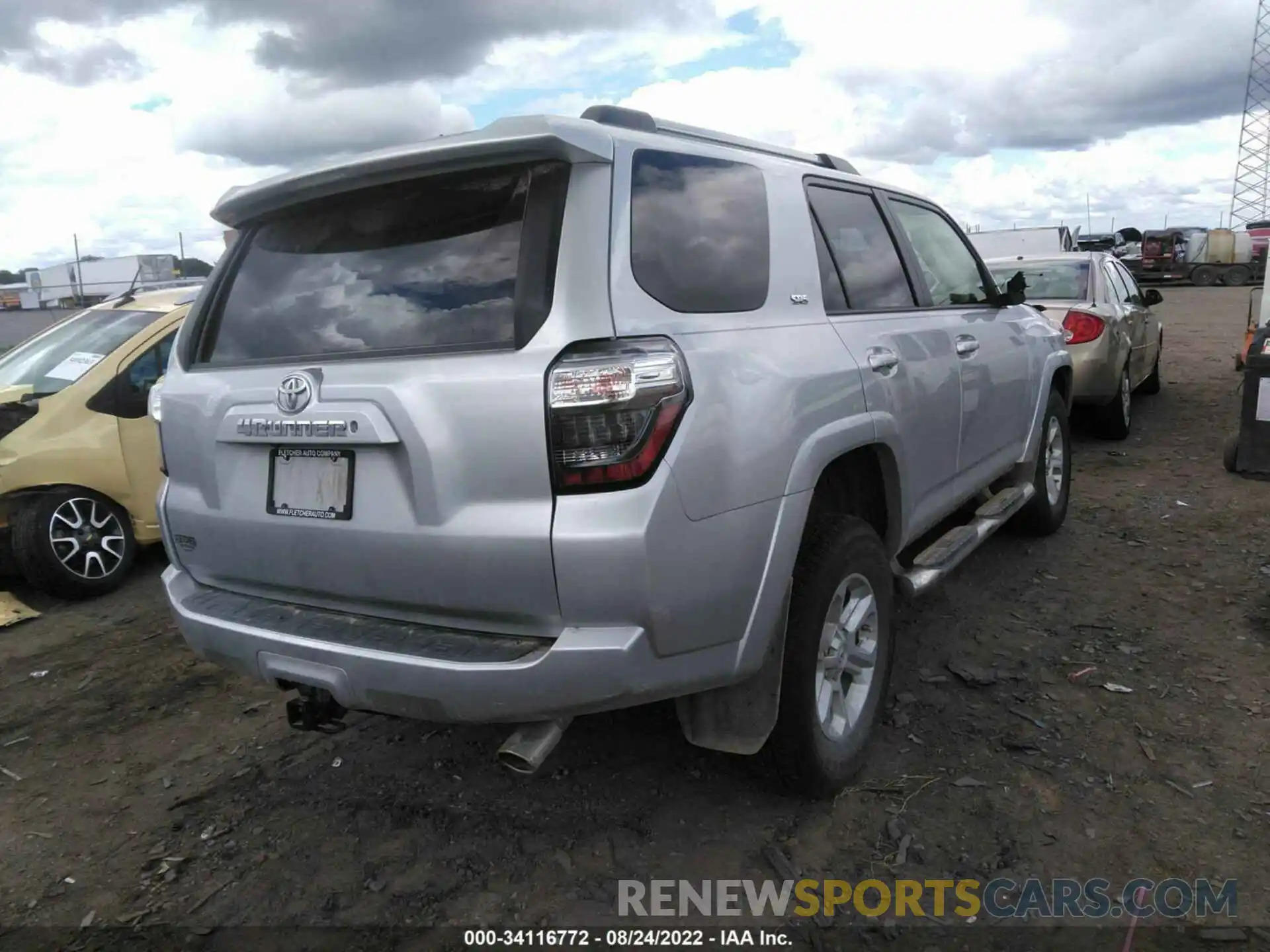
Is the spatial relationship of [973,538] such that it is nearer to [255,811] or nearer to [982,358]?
[982,358]

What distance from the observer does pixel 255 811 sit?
304cm

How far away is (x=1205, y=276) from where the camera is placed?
32281 millimetres

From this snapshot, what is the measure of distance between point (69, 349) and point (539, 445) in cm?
509

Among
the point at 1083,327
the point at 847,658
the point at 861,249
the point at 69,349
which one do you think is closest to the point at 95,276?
the point at 69,349

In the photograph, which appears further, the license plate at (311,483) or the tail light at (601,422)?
the license plate at (311,483)

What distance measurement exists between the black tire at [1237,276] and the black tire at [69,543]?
117 ft

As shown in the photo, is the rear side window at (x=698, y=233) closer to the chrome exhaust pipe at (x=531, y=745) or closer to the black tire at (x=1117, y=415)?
the chrome exhaust pipe at (x=531, y=745)

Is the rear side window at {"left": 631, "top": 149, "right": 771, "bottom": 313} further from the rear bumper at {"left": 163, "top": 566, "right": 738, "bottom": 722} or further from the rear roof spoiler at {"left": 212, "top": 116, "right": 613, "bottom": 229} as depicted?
the rear bumper at {"left": 163, "top": 566, "right": 738, "bottom": 722}

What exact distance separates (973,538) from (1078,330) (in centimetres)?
442

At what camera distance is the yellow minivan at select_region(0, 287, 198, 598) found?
5.18 meters

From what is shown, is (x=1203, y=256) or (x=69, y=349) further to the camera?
(x=1203, y=256)

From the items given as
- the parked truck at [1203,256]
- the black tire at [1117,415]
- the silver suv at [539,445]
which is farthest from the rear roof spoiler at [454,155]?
the parked truck at [1203,256]

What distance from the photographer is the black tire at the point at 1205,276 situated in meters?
32.1

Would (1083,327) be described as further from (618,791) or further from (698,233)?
(618,791)
